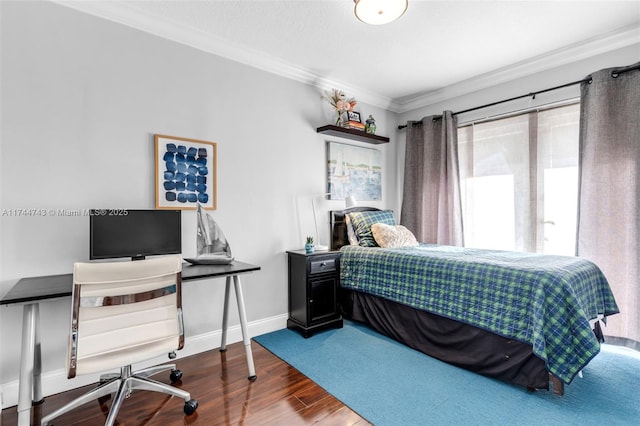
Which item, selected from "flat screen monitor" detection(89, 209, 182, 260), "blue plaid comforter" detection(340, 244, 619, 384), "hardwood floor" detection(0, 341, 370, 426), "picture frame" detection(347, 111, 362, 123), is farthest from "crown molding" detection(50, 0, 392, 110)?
"hardwood floor" detection(0, 341, 370, 426)

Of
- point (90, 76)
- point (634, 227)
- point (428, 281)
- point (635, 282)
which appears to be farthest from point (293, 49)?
point (635, 282)

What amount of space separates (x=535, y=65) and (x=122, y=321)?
4.03 m

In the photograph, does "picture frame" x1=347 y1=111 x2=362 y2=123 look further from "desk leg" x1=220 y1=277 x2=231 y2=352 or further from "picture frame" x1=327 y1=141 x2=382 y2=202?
"desk leg" x1=220 y1=277 x2=231 y2=352

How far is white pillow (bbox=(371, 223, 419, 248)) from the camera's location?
3350 mm

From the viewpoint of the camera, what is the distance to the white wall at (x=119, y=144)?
2.05 metres

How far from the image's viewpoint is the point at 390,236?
3.38m

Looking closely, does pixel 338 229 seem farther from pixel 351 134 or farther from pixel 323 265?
pixel 351 134

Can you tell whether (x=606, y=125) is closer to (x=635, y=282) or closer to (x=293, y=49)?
(x=635, y=282)

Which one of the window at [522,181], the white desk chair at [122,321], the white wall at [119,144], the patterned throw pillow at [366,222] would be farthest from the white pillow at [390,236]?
the white desk chair at [122,321]

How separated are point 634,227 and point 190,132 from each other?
366cm

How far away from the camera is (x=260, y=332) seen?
3.08 metres

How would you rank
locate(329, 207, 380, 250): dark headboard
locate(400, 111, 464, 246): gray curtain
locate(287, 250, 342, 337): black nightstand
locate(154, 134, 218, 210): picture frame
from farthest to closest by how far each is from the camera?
locate(400, 111, 464, 246): gray curtain, locate(329, 207, 380, 250): dark headboard, locate(287, 250, 342, 337): black nightstand, locate(154, 134, 218, 210): picture frame

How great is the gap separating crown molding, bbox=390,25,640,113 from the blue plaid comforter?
189cm

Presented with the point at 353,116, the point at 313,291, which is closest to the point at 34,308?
the point at 313,291
